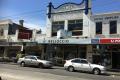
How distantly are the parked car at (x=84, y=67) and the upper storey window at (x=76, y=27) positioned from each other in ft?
28.3

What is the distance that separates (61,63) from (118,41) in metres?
10.6

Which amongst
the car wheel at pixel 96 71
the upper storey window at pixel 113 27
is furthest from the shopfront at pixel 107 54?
the car wheel at pixel 96 71

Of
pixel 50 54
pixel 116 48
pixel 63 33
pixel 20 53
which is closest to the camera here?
pixel 116 48

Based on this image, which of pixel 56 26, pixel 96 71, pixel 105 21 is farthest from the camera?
pixel 56 26

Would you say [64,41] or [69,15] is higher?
[69,15]

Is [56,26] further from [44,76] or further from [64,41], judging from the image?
[44,76]

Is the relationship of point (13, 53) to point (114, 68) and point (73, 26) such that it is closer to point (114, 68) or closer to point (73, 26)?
point (73, 26)

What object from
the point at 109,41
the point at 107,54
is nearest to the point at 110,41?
the point at 109,41

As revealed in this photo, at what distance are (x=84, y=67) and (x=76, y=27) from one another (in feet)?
34.6

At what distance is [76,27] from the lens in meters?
35.9

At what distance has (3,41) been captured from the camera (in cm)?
4541

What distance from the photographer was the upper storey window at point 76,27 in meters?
35.4

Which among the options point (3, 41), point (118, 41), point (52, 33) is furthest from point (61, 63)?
point (3, 41)

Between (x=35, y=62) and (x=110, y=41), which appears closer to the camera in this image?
(x=110, y=41)
